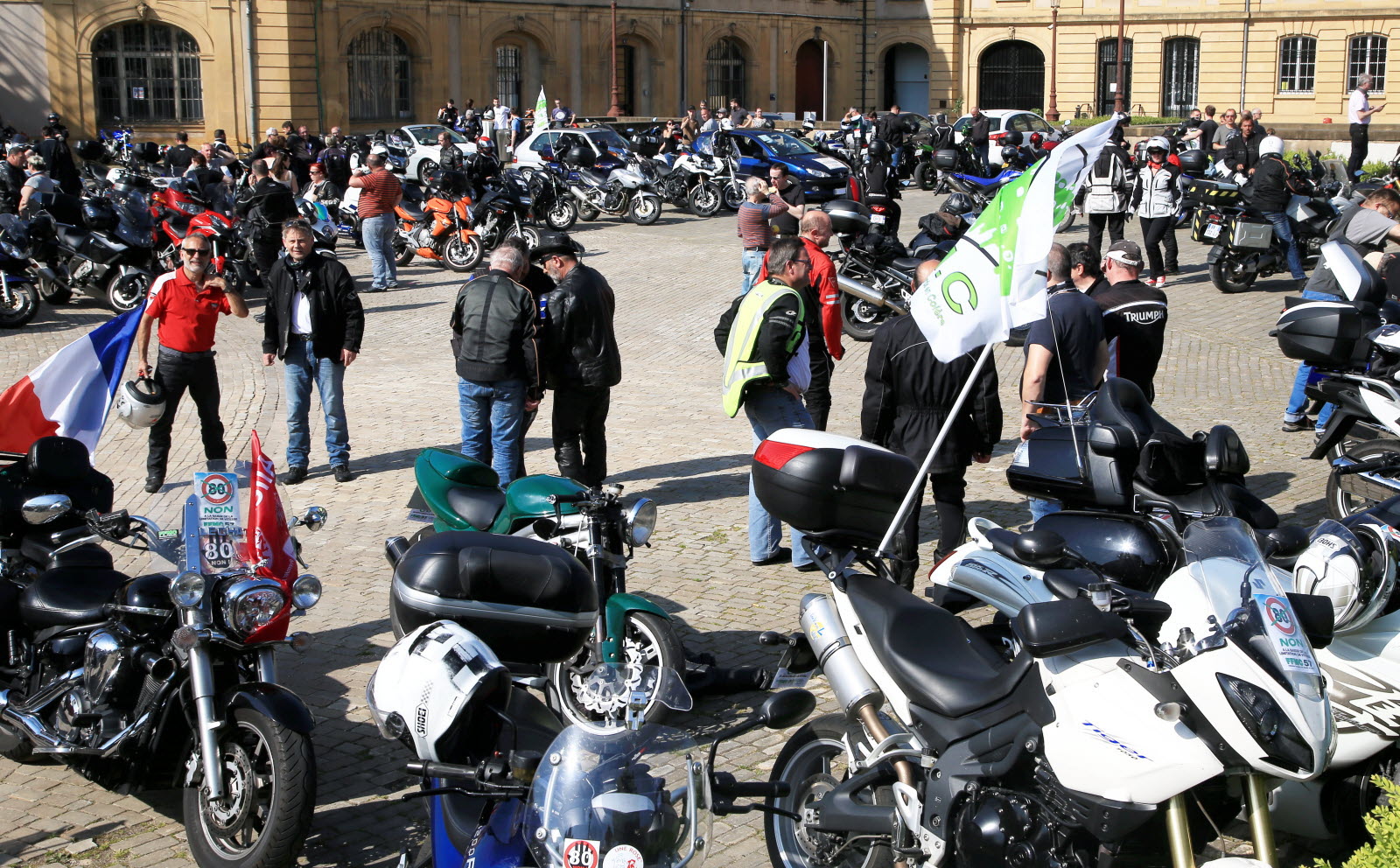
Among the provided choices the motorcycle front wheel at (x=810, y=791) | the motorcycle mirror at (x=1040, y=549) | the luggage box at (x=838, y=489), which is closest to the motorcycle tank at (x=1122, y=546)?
the luggage box at (x=838, y=489)

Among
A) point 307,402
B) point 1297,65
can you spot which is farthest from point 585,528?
point 1297,65

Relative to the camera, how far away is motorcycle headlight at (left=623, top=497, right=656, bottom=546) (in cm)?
556

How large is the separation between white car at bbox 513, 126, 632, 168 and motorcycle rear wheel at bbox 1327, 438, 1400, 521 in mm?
18120

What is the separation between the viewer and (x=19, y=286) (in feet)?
47.9

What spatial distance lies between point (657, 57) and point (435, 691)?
152 ft

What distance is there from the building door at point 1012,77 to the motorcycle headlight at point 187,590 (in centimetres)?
5182

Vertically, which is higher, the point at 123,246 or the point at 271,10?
the point at 271,10

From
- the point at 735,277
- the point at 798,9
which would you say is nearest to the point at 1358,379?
the point at 735,277

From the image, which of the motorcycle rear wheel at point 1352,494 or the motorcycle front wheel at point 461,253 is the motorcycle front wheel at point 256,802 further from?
the motorcycle front wheel at point 461,253

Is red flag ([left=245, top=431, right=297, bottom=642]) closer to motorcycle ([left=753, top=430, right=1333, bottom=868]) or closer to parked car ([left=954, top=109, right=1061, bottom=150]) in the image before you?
motorcycle ([left=753, top=430, right=1333, bottom=868])

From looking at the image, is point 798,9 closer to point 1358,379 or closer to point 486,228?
point 486,228

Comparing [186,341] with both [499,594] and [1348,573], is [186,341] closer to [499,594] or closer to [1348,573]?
[499,594]

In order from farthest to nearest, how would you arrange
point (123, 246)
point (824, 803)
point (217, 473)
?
point (123, 246) → point (217, 473) → point (824, 803)

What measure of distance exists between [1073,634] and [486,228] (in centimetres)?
1638
